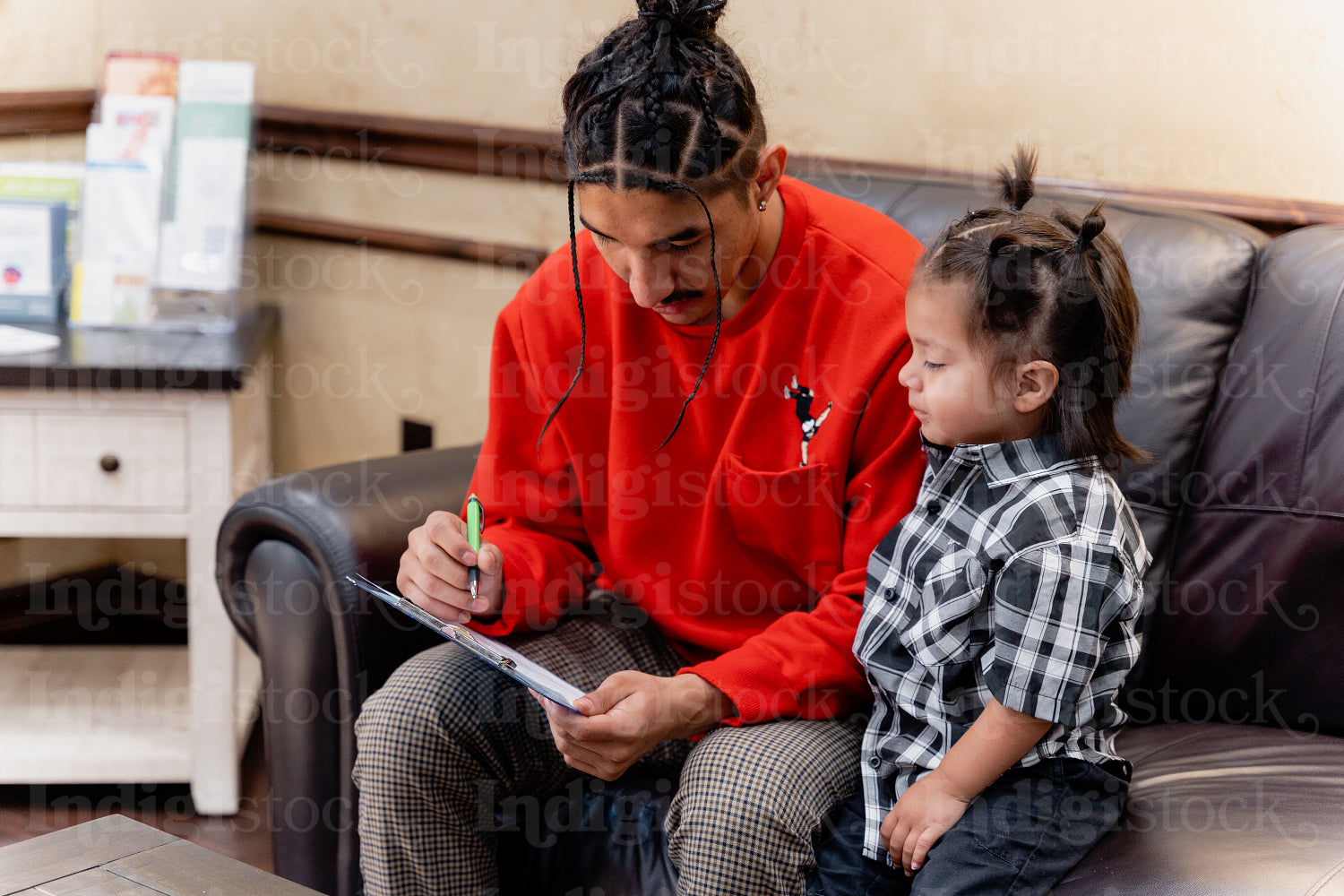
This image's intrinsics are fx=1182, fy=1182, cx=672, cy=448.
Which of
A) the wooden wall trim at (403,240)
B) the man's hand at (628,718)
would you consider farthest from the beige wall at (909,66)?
the man's hand at (628,718)

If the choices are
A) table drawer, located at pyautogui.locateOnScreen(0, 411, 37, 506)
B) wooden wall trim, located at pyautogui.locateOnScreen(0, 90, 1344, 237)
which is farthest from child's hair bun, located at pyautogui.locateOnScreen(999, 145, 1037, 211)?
table drawer, located at pyautogui.locateOnScreen(0, 411, 37, 506)

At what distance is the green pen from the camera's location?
115cm

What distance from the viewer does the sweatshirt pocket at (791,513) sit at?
1130 millimetres

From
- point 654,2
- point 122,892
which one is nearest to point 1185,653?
point 654,2

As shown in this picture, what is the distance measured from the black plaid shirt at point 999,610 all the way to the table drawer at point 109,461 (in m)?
1.05

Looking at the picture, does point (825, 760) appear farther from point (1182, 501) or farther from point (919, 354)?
point (1182, 501)

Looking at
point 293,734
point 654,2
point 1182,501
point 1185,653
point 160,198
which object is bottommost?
point 293,734

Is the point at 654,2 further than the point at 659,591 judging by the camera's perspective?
No

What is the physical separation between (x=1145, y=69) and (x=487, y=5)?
1.01 meters

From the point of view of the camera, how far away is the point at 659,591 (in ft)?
4.06

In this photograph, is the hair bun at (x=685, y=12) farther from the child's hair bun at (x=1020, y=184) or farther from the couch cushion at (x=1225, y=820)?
the couch cushion at (x=1225, y=820)

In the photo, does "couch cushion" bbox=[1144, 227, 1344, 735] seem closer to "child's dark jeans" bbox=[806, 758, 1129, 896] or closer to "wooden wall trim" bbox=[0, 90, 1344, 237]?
"child's dark jeans" bbox=[806, 758, 1129, 896]

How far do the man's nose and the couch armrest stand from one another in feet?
1.43

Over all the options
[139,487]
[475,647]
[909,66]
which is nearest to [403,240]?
[139,487]
